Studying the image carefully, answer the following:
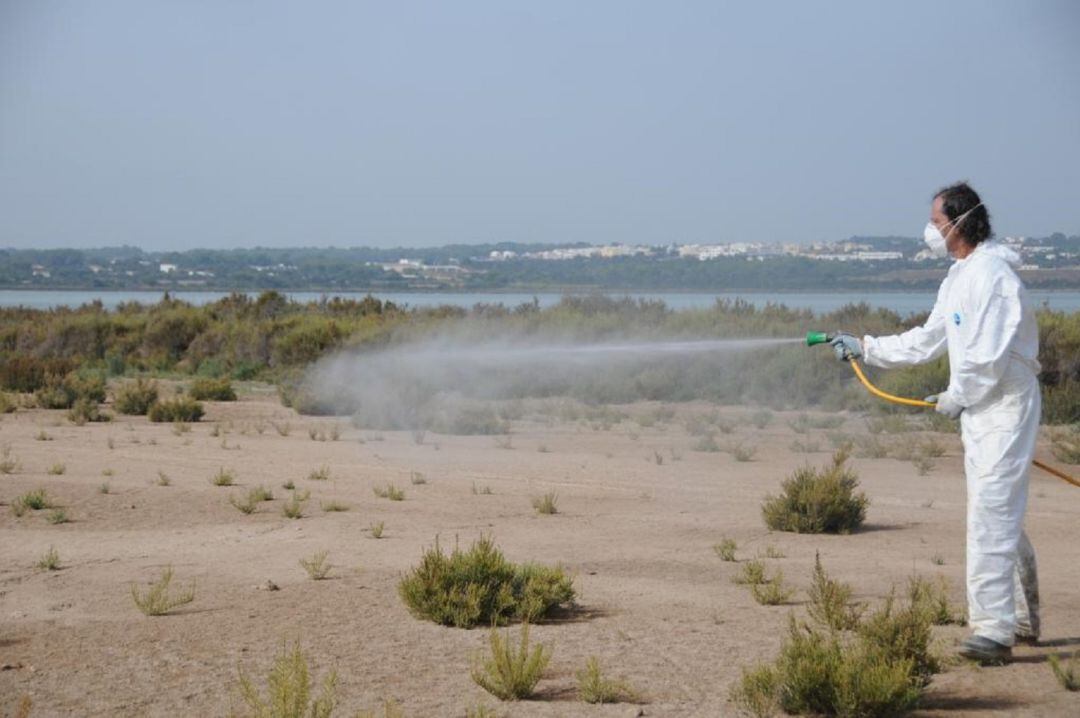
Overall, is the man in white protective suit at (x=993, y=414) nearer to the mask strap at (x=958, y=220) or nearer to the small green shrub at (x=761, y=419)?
the mask strap at (x=958, y=220)

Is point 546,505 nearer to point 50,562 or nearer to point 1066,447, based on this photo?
point 50,562

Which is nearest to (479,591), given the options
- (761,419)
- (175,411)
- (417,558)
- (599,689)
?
(599,689)

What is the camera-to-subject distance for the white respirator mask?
863 centimetres

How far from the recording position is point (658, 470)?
19.8 metres

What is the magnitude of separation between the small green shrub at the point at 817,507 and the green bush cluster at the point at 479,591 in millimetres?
4724

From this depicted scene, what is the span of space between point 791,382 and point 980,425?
874 inches

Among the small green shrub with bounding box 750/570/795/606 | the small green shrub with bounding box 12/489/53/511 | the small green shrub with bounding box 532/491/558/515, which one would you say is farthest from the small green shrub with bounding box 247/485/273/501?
the small green shrub with bounding box 750/570/795/606

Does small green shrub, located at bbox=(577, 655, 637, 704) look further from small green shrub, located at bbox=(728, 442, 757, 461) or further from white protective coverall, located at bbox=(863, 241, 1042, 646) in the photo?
small green shrub, located at bbox=(728, 442, 757, 461)

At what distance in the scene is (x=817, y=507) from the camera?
14.4 metres

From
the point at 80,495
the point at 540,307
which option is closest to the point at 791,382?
the point at 540,307

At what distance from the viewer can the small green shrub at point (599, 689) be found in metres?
7.92

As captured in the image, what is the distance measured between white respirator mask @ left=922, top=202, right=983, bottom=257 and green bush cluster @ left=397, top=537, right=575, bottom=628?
11.4ft

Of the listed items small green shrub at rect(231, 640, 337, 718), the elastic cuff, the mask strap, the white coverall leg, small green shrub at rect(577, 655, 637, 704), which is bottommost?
small green shrub at rect(577, 655, 637, 704)

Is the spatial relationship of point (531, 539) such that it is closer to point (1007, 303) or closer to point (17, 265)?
point (1007, 303)
